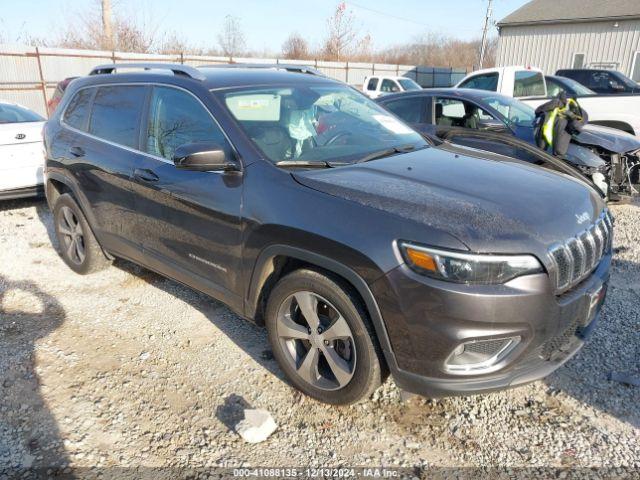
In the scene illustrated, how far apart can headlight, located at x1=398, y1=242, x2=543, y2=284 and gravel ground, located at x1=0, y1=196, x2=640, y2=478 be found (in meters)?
0.97

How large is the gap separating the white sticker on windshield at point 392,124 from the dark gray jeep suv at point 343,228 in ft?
0.08

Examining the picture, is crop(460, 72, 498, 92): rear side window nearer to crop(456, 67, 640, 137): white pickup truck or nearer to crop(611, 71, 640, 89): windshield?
crop(456, 67, 640, 137): white pickup truck

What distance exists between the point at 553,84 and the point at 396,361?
1017 centimetres

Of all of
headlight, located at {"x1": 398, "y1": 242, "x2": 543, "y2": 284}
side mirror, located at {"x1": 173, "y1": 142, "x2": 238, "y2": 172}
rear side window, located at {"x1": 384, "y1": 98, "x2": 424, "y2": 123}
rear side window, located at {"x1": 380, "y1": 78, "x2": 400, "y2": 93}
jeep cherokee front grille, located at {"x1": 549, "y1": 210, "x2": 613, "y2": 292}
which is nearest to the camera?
headlight, located at {"x1": 398, "y1": 242, "x2": 543, "y2": 284}

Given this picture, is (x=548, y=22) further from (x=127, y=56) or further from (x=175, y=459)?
(x=175, y=459)

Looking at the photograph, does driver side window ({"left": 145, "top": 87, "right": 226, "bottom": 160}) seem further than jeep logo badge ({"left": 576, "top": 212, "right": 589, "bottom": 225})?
Yes

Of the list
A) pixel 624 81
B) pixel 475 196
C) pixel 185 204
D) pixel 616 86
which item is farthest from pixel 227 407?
pixel 624 81

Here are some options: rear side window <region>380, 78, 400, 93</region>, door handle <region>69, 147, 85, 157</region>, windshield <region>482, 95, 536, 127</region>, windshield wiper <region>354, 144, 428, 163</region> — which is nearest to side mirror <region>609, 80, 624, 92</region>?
windshield <region>482, 95, 536, 127</region>

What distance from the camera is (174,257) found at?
347cm

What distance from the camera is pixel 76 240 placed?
4.63 metres

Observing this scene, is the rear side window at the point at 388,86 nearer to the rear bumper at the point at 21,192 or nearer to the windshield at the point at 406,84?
the windshield at the point at 406,84

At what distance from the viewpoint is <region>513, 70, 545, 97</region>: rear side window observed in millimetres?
10031

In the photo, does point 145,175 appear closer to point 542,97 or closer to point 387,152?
point 387,152

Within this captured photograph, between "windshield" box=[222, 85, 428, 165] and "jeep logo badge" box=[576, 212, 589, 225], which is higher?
"windshield" box=[222, 85, 428, 165]
